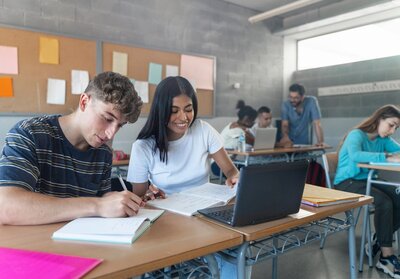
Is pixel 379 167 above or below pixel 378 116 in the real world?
below

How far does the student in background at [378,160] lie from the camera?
6.95 feet

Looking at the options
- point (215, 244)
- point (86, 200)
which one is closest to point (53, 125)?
point (86, 200)

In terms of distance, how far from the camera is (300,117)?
469cm

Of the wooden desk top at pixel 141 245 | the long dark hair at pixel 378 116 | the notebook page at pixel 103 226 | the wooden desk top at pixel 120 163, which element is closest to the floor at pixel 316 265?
the long dark hair at pixel 378 116

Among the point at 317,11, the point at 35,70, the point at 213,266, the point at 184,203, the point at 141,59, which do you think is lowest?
the point at 213,266

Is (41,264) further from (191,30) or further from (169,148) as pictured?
(191,30)

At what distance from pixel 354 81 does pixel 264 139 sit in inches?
78.9

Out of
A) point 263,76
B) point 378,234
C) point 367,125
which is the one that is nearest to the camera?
point 378,234

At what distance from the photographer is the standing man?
14.8ft

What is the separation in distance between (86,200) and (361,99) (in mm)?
4711

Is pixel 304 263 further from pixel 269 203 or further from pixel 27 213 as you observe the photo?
pixel 27 213

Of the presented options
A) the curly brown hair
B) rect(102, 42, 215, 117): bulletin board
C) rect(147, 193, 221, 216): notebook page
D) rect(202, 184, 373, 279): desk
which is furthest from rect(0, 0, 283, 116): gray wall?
rect(202, 184, 373, 279): desk

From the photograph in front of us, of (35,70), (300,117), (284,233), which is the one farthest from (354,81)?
(284,233)

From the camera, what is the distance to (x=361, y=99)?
4.79 meters
